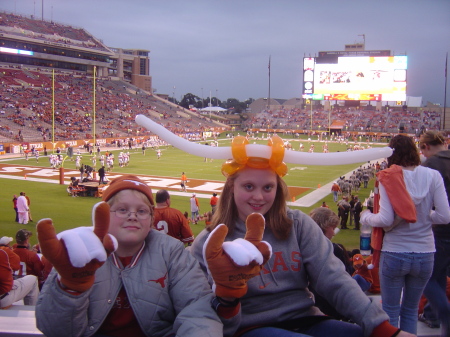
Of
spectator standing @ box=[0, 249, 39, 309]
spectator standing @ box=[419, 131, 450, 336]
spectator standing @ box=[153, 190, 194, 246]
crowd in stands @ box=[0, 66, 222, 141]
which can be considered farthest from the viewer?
crowd in stands @ box=[0, 66, 222, 141]

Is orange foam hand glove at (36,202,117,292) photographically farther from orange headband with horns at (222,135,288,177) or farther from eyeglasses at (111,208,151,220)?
orange headband with horns at (222,135,288,177)

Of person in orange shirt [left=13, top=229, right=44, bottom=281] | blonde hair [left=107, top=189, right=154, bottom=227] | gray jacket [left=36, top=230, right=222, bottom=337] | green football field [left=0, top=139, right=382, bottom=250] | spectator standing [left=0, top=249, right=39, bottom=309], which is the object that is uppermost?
blonde hair [left=107, top=189, right=154, bottom=227]

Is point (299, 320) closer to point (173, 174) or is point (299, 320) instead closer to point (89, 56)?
point (173, 174)

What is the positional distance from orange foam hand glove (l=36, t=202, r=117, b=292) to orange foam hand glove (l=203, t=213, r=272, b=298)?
0.36 m

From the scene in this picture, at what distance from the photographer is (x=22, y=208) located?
38.8ft

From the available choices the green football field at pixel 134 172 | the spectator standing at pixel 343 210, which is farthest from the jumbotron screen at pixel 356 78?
the spectator standing at pixel 343 210

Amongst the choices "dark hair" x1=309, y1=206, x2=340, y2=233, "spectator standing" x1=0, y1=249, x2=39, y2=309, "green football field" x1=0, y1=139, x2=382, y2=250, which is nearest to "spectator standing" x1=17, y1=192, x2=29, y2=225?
"green football field" x1=0, y1=139, x2=382, y2=250

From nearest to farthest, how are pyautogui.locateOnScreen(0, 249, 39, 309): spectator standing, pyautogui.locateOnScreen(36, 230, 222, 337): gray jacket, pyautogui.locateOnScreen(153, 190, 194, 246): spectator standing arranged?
pyautogui.locateOnScreen(36, 230, 222, 337): gray jacket < pyautogui.locateOnScreen(0, 249, 39, 309): spectator standing < pyautogui.locateOnScreen(153, 190, 194, 246): spectator standing

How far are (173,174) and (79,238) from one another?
69.4 feet

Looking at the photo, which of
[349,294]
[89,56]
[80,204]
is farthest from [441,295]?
[89,56]

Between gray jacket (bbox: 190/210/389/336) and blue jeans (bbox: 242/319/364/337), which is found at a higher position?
gray jacket (bbox: 190/210/389/336)

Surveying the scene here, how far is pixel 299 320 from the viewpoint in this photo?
195 cm

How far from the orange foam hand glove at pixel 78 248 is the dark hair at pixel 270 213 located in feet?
2.03

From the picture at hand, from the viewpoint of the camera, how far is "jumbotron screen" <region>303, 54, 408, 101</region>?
4981 cm
